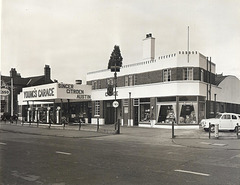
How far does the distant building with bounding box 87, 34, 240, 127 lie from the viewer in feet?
93.9

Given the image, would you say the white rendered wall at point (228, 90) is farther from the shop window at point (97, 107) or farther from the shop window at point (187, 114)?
the shop window at point (97, 107)

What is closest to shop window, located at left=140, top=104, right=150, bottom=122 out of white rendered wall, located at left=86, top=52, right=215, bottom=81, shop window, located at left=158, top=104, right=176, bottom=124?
shop window, located at left=158, top=104, right=176, bottom=124

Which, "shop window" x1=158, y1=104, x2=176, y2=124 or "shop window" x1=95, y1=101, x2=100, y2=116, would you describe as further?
"shop window" x1=95, y1=101, x2=100, y2=116

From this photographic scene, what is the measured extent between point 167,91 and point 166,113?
7.18 ft

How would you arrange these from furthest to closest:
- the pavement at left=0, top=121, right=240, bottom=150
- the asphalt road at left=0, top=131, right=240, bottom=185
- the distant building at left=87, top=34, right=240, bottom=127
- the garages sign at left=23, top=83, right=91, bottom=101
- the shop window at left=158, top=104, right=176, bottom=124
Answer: the garages sign at left=23, top=83, right=91, bottom=101 → the shop window at left=158, top=104, right=176, bottom=124 → the distant building at left=87, top=34, right=240, bottom=127 → the pavement at left=0, top=121, right=240, bottom=150 → the asphalt road at left=0, top=131, right=240, bottom=185

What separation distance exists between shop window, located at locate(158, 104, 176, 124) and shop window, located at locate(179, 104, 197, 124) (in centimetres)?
82

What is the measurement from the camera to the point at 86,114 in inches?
1623

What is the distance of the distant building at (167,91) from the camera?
28609mm

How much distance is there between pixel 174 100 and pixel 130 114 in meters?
6.39

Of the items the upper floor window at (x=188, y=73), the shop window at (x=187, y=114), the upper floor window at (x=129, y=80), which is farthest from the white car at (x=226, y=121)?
the upper floor window at (x=129, y=80)

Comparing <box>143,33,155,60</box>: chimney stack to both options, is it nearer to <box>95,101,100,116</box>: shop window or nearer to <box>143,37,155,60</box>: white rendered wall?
<box>143,37,155,60</box>: white rendered wall

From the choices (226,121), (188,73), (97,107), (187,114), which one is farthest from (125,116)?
(226,121)

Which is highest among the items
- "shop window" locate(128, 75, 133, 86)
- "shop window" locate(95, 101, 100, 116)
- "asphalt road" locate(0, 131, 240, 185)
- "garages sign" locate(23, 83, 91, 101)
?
"shop window" locate(128, 75, 133, 86)

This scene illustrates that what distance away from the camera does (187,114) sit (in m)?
28.5
